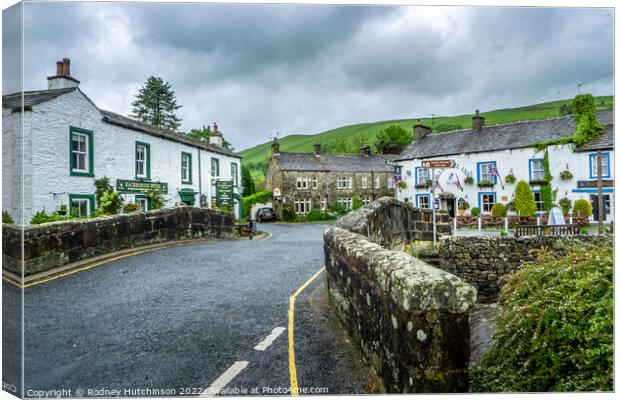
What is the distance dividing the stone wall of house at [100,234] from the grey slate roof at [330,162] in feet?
72.0

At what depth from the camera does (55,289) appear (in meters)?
4.15

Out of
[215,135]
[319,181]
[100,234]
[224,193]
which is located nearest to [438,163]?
[215,135]

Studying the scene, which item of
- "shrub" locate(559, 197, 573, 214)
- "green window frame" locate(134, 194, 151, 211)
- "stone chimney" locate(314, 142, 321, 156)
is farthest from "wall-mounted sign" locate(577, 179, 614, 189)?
"stone chimney" locate(314, 142, 321, 156)

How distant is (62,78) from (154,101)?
0.78 meters

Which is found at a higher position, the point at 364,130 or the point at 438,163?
the point at 364,130

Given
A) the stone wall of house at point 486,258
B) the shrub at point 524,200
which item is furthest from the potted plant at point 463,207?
the shrub at point 524,200

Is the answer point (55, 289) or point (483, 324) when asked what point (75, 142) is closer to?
point (55, 289)

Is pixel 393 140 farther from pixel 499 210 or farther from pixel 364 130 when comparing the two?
pixel 499 210

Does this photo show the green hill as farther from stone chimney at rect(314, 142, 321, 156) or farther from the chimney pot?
the chimney pot

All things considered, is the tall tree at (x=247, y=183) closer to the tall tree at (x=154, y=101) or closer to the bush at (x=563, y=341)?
the tall tree at (x=154, y=101)

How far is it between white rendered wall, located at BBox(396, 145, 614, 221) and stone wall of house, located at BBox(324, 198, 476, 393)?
180cm

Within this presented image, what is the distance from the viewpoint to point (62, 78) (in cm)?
263

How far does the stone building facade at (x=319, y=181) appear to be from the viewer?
1275 inches

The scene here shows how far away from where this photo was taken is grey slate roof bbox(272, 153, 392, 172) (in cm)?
3316
